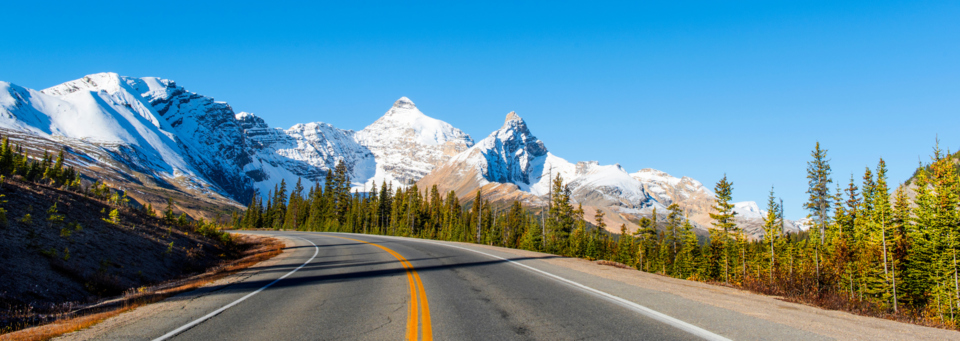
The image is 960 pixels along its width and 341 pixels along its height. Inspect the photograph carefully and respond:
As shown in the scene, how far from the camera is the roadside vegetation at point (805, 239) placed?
79.0ft

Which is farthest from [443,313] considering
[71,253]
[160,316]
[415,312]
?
[71,253]

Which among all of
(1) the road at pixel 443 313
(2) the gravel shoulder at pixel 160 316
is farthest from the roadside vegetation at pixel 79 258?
(1) the road at pixel 443 313

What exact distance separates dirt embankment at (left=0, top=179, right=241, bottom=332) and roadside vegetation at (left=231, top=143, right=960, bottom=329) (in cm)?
1749

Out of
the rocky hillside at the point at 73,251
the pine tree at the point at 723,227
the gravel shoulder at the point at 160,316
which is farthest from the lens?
the pine tree at the point at 723,227

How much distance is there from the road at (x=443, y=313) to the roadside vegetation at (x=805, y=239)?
4235 mm

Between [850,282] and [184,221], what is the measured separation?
44.3 m

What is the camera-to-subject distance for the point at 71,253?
44.5 feet

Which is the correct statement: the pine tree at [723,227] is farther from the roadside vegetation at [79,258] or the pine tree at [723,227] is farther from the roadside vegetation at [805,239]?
the roadside vegetation at [79,258]

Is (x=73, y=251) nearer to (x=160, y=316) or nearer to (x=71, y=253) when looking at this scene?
(x=71, y=253)

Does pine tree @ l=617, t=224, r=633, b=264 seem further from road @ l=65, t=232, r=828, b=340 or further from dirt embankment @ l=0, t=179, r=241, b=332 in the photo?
road @ l=65, t=232, r=828, b=340

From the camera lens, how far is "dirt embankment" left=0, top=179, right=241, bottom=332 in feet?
33.5

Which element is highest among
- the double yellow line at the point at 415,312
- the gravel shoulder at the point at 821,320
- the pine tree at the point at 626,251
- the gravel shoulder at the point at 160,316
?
the gravel shoulder at the point at 821,320

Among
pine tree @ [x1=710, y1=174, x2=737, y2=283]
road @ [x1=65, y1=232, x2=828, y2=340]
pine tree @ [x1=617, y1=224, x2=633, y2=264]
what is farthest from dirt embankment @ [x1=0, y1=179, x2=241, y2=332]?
pine tree @ [x1=617, y1=224, x2=633, y2=264]

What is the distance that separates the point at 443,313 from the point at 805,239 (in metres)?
58.9
